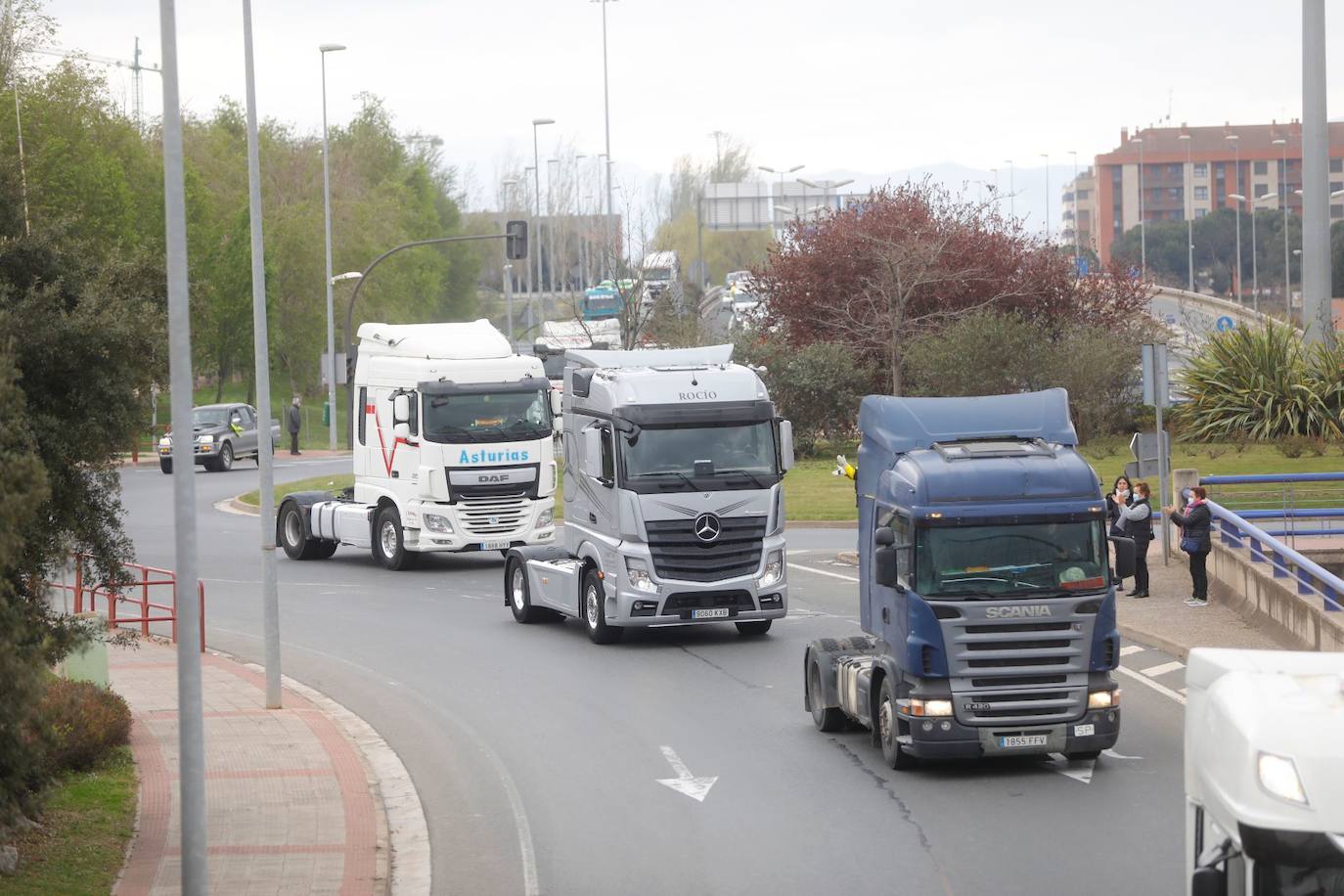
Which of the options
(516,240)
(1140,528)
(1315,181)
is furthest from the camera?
(516,240)

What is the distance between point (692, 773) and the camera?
14016 millimetres

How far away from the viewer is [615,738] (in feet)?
50.7

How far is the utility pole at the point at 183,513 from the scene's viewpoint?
372 inches

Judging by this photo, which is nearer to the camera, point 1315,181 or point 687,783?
point 687,783

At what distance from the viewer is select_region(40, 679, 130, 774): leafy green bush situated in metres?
13.4

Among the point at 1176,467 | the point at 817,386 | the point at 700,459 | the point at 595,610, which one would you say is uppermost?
the point at 817,386

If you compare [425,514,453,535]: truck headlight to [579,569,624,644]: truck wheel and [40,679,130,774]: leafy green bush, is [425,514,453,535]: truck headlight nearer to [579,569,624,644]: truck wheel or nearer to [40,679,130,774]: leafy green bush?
[579,569,624,644]: truck wheel

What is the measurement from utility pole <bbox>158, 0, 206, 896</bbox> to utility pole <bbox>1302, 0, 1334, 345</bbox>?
30.2m

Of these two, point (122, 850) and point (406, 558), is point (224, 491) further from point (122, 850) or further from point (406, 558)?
point (122, 850)

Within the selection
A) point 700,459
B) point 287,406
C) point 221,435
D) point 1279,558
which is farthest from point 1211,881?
point 287,406

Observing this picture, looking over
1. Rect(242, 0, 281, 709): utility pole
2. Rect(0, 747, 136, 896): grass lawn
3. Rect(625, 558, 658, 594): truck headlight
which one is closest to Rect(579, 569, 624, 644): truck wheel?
Rect(625, 558, 658, 594): truck headlight

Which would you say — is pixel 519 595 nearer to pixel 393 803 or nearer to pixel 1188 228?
pixel 393 803

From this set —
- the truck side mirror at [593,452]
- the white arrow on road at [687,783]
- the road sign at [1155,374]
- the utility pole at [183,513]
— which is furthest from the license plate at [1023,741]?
the road sign at [1155,374]

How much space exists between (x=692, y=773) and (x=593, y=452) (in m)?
6.67
